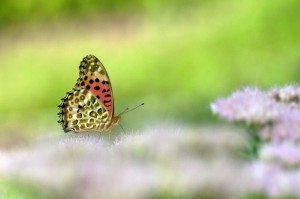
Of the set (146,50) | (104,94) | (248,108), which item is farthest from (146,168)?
(146,50)

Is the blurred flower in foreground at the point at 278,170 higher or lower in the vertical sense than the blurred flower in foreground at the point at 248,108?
lower

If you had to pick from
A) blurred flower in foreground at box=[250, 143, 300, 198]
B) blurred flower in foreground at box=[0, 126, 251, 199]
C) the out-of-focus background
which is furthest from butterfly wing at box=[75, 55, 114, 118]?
the out-of-focus background

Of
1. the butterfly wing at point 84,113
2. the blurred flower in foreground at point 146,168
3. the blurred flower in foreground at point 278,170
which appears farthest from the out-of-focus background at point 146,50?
the blurred flower in foreground at point 278,170

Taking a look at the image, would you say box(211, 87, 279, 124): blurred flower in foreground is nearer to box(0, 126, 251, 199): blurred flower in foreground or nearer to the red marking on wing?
box(0, 126, 251, 199): blurred flower in foreground

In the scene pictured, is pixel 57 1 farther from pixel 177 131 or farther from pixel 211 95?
pixel 177 131

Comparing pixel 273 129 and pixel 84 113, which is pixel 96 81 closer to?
pixel 84 113

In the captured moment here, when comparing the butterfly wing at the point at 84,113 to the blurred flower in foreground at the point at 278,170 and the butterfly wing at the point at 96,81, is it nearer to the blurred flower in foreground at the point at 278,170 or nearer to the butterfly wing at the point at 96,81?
the butterfly wing at the point at 96,81
